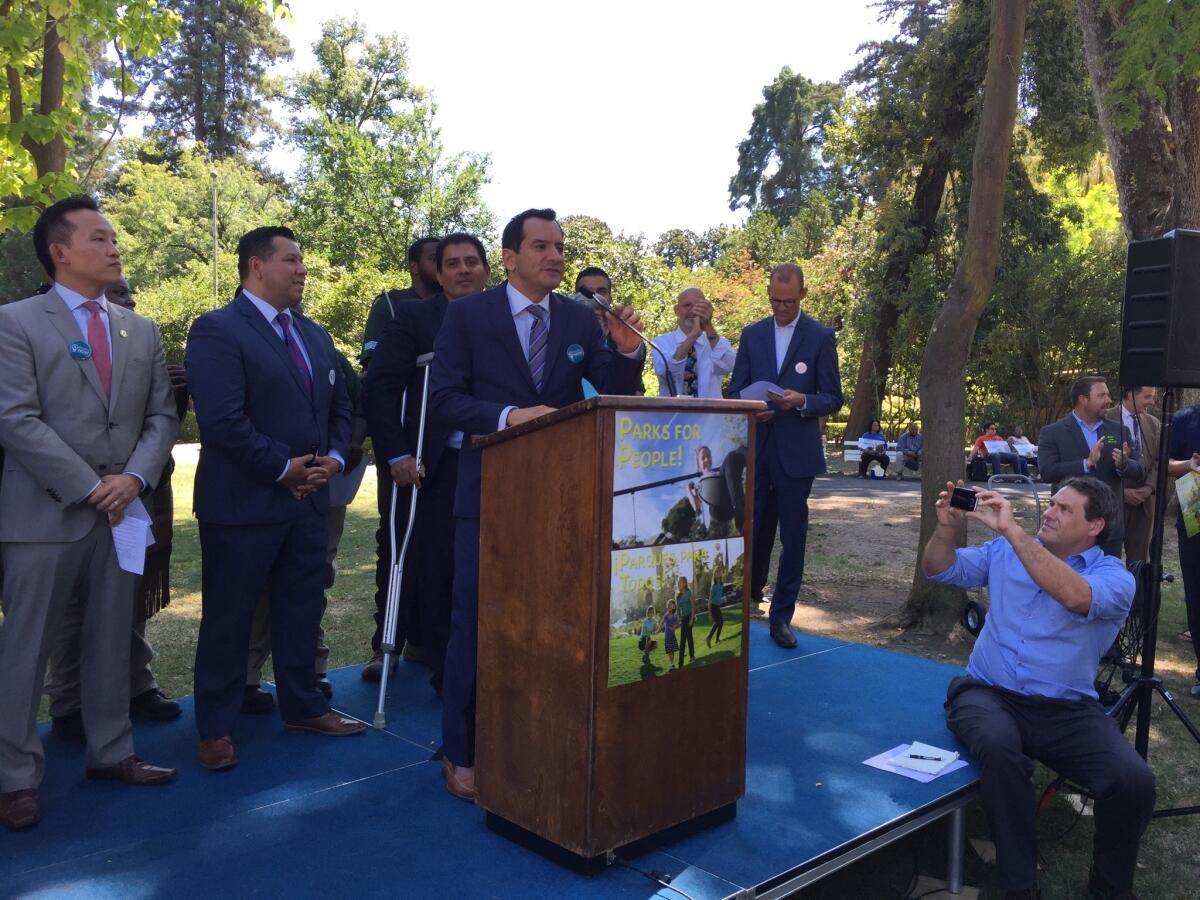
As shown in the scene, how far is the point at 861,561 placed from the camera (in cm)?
1095

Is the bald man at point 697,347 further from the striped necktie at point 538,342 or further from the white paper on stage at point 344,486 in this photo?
the striped necktie at point 538,342

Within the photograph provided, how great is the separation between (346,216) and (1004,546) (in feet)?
91.5

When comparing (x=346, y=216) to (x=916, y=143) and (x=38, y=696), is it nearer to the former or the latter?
(x=916, y=143)

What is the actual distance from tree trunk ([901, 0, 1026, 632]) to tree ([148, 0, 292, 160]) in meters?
44.8

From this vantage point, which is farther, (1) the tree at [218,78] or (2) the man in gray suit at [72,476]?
(1) the tree at [218,78]

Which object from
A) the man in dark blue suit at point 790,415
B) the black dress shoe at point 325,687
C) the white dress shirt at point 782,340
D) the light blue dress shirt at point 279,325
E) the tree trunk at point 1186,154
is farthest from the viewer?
the tree trunk at point 1186,154

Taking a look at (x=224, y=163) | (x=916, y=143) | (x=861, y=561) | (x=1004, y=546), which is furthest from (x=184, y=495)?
(x=224, y=163)

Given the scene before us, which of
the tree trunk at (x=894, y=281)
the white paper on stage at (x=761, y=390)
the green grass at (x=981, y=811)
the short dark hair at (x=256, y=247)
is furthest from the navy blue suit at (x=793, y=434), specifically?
the tree trunk at (x=894, y=281)

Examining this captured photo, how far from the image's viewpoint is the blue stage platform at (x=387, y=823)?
289cm

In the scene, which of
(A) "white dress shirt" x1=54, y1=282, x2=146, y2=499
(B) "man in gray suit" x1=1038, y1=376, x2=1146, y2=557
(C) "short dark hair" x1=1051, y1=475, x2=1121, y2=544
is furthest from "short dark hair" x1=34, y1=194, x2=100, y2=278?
(B) "man in gray suit" x1=1038, y1=376, x2=1146, y2=557

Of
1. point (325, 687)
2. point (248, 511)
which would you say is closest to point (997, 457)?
point (325, 687)

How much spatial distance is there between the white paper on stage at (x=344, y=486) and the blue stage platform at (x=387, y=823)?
1.04 metres

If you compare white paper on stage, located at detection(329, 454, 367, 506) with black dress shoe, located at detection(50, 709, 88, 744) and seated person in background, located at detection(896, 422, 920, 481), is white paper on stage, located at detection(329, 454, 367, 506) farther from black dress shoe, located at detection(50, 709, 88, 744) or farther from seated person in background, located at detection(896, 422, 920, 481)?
seated person in background, located at detection(896, 422, 920, 481)

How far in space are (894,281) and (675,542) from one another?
73.9 feet
